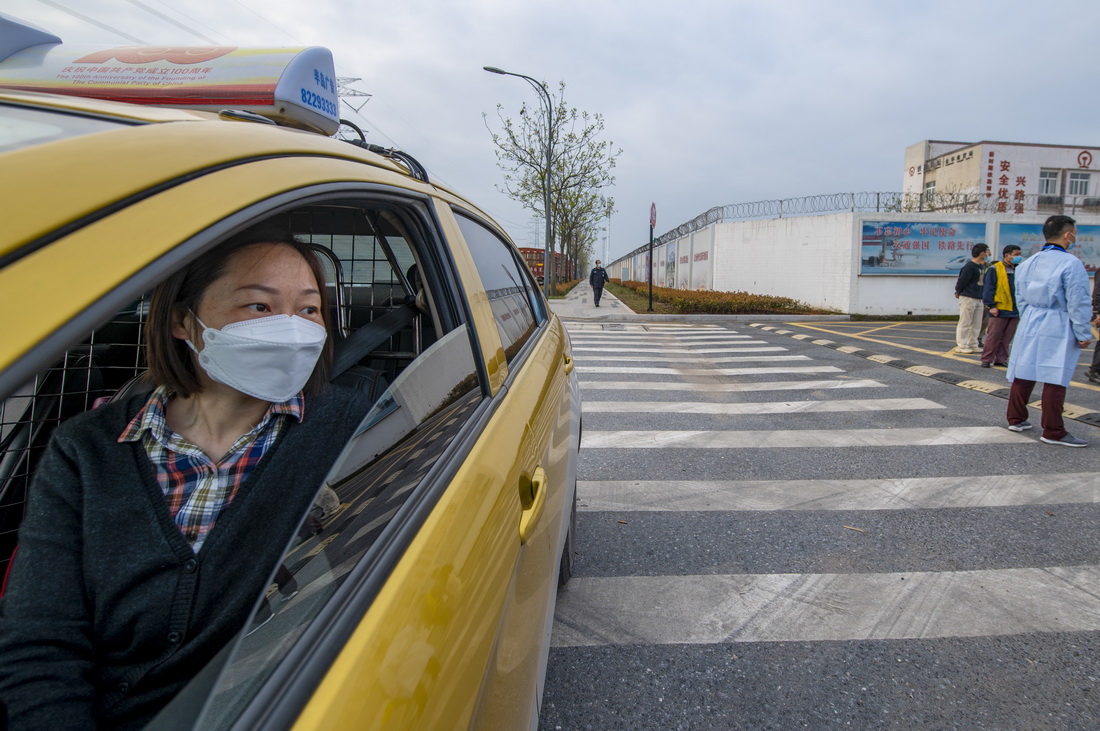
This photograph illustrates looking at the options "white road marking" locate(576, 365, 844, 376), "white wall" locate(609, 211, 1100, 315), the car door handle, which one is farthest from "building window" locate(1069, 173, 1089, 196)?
the car door handle

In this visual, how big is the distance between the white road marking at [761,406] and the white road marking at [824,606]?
11.4ft

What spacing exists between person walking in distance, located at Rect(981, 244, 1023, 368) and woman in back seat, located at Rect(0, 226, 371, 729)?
380 inches

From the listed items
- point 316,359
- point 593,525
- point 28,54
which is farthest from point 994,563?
point 28,54

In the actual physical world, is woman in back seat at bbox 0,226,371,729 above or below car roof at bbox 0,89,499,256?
below

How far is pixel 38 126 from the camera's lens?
832 mm

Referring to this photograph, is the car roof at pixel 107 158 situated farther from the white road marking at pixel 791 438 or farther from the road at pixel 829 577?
the white road marking at pixel 791 438

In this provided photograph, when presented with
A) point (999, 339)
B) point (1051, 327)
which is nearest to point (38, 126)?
point (1051, 327)

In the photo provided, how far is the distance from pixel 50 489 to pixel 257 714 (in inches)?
26.8

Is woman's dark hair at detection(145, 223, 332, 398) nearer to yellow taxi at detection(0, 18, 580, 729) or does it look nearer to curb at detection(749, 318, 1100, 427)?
yellow taxi at detection(0, 18, 580, 729)

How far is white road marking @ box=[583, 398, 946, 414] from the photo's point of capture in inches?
258

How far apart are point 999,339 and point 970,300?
1533mm

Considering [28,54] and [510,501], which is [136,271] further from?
[28,54]

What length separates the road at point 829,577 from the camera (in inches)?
87.8

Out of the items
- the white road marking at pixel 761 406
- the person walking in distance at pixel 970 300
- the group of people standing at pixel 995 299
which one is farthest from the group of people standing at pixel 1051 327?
the person walking in distance at pixel 970 300
